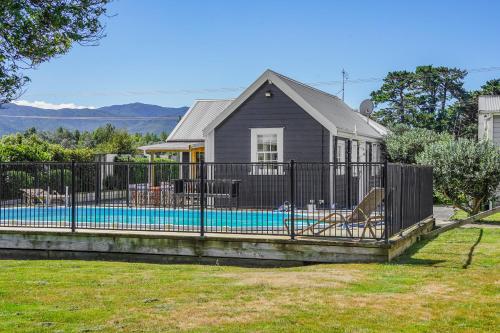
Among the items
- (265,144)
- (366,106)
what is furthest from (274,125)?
(366,106)

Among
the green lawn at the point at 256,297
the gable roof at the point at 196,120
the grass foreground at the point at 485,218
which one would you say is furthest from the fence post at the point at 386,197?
the gable roof at the point at 196,120

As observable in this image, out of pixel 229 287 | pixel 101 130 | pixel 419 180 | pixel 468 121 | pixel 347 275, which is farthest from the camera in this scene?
pixel 101 130

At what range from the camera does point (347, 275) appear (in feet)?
32.6

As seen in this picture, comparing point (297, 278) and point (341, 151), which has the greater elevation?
point (341, 151)

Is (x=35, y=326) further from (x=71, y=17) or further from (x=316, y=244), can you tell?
(x=316, y=244)

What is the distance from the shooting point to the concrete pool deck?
11.6 m

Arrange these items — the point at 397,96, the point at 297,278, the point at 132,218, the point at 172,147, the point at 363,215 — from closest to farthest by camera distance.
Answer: the point at 297,278 → the point at 363,215 → the point at 132,218 → the point at 172,147 → the point at 397,96

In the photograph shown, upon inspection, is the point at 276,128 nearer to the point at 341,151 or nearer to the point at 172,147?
the point at 341,151

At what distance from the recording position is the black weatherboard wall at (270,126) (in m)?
20.8

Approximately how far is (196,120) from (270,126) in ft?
Result: 27.5

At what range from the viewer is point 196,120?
95.7ft

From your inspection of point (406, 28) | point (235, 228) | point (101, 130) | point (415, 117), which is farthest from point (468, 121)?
point (235, 228)

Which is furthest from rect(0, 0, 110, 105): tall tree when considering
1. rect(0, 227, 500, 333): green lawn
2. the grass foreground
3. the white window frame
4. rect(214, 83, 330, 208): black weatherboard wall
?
the grass foreground

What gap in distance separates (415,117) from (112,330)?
219 feet
